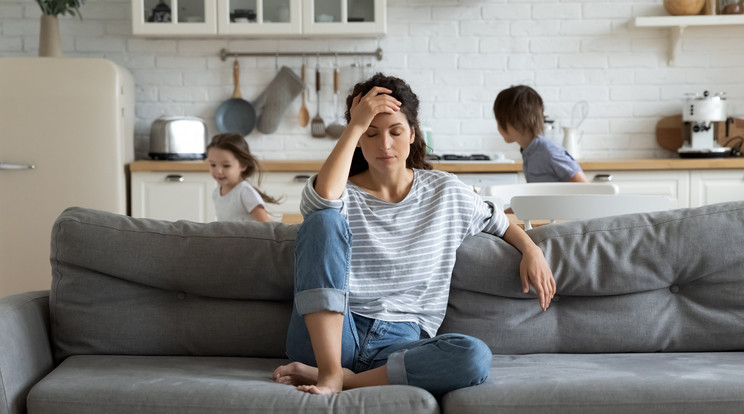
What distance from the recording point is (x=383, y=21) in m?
4.64

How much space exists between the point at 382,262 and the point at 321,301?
0.78 feet

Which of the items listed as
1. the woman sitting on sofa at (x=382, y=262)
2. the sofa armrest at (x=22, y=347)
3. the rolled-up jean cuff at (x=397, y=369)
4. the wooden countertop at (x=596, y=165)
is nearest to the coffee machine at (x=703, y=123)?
the wooden countertop at (x=596, y=165)

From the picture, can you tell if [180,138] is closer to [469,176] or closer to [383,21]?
[383,21]

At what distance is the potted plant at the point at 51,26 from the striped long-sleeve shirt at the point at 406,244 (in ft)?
9.88

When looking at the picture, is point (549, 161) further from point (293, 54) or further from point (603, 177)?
point (293, 54)

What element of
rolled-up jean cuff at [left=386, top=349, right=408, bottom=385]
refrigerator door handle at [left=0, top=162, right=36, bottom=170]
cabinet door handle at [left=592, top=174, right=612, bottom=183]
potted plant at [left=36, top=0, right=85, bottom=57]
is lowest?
rolled-up jean cuff at [left=386, top=349, right=408, bottom=385]

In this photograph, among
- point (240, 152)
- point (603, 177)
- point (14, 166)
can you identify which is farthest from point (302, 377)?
point (14, 166)

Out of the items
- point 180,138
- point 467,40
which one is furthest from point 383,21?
point 180,138

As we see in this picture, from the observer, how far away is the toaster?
461 cm

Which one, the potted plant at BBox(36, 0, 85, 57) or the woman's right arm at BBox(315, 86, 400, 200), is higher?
the potted plant at BBox(36, 0, 85, 57)

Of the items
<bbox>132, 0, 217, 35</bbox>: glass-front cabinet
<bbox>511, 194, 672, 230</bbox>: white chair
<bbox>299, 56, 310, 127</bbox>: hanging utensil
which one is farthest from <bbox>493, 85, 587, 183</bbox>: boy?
<bbox>132, 0, 217, 35</bbox>: glass-front cabinet

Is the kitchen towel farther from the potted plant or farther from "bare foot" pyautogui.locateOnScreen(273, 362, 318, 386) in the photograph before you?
"bare foot" pyautogui.locateOnScreen(273, 362, 318, 386)

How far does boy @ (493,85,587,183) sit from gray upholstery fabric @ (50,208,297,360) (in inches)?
60.1

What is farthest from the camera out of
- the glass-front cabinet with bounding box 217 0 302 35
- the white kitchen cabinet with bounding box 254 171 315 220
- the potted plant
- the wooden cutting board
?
the wooden cutting board
